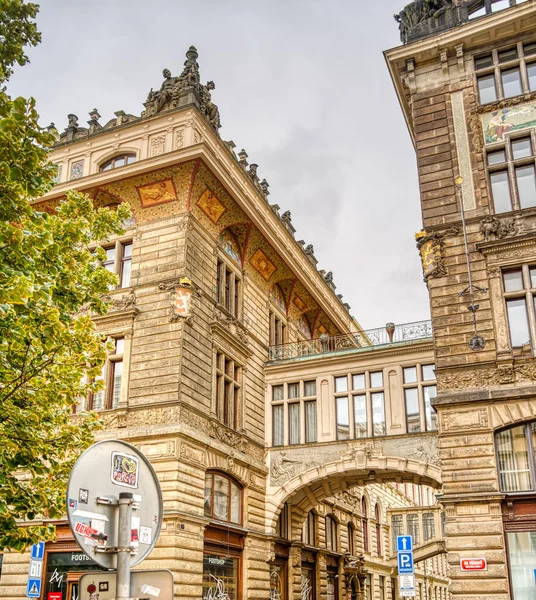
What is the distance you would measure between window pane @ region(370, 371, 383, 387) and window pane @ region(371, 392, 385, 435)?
1.45 ft

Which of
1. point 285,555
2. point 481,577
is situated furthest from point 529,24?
point 285,555

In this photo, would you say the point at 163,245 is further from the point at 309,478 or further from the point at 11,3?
the point at 11,3

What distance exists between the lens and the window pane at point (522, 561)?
18.2 metres

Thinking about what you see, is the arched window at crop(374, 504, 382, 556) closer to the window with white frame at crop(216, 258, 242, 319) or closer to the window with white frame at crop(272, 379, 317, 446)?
the window with white frame at crop(272, 379, 317, 446)

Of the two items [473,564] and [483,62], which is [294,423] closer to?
[473,564]

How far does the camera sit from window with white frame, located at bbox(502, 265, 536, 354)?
2039cm

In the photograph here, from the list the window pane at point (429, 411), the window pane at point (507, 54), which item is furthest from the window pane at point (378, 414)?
the window pane at point (507, 54)

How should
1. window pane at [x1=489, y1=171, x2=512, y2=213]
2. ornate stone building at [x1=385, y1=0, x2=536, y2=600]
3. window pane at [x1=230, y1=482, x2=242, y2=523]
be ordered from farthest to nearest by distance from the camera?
window pane at [x1=230, y1=482, x2=242, y2=523]
window pane at [x1=489, y1=171, x2=512, y2=213]
ornate stone building at [x1=385, y1=0, x2=536, y2=600]

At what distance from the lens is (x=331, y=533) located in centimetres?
A: 4019

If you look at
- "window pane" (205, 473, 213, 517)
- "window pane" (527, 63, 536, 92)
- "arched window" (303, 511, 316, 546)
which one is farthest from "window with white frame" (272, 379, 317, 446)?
"window pane" (527, 63, 536, 92)

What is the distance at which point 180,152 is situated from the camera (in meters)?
26.8

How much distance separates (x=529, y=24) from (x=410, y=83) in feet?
14.4

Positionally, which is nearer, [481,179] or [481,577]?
[481,577]

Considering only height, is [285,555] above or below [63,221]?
below
